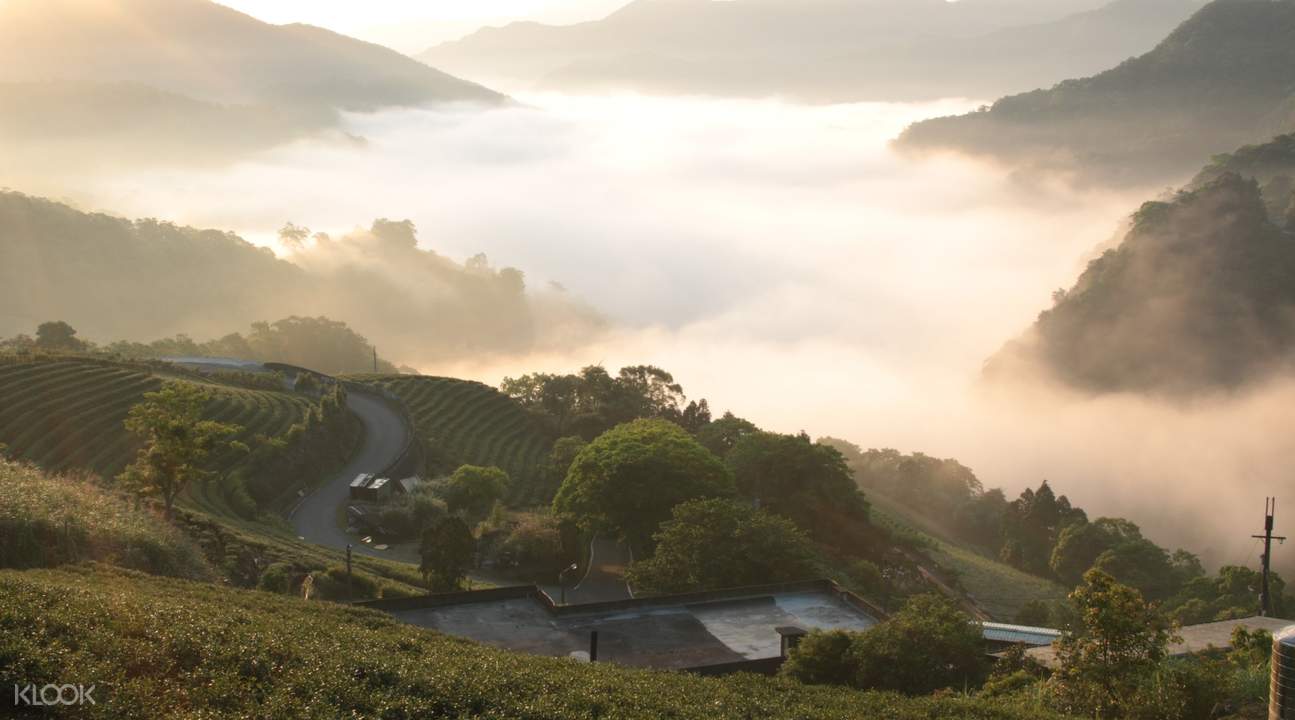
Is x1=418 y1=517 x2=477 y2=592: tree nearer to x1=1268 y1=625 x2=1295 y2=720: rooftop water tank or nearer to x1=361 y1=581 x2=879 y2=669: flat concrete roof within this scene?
x1=361 y1=581 x2=879 y2=669: flat concrete roof

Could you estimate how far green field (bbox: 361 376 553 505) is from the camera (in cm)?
5981

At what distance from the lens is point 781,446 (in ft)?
160

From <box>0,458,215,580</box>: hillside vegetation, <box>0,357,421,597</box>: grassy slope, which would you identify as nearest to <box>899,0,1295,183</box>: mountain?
<box>0,357,421,597</box>: grassy slope

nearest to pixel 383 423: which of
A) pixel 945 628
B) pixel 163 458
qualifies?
pixel 163 458

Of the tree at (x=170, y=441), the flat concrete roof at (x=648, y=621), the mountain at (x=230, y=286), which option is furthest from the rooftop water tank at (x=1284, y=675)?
the mountain at (x=230, y=286)

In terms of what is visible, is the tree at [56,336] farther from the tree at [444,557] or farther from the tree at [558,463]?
the tree at [444,557]

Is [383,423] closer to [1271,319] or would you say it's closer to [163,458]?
[163,458]

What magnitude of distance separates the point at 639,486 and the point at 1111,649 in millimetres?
24428

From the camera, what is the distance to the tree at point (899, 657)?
21.5m

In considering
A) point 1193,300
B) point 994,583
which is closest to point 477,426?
point 994,583

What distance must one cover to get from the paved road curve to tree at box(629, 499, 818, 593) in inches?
571

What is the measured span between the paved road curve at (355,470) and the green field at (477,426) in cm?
216

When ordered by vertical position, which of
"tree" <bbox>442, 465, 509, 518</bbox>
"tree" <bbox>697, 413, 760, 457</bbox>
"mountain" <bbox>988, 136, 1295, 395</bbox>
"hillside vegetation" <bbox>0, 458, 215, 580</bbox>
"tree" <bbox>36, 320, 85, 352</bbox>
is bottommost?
"hillside vegetation" <bbox>0, 458, 215, 580</bbox>

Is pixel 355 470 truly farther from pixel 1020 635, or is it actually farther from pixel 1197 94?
pixel 1197 94
